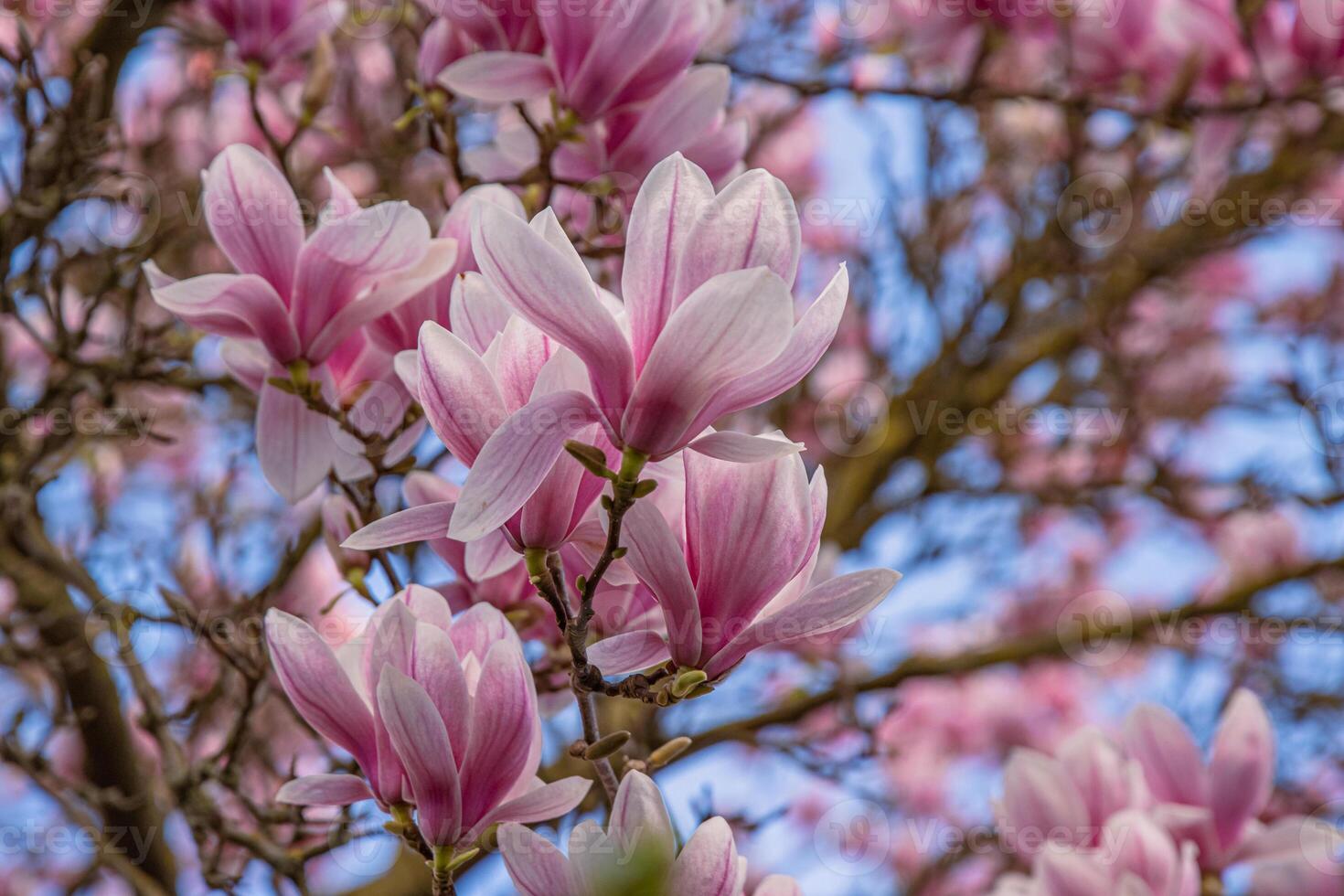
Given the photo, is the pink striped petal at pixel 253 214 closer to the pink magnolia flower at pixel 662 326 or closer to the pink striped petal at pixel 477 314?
the pink striped petal at pixel 477 314

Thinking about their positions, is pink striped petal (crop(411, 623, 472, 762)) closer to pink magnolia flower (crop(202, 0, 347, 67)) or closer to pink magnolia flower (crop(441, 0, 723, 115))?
pink magnolia flower (crop(441, 0, 723, 115))

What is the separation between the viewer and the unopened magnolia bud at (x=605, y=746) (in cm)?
95

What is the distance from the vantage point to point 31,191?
2.01m

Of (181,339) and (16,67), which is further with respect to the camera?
(181,339)

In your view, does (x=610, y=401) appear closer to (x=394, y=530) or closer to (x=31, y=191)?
(x=394, y=530)

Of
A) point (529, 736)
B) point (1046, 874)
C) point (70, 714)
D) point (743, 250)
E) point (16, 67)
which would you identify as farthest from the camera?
point (70, 714)

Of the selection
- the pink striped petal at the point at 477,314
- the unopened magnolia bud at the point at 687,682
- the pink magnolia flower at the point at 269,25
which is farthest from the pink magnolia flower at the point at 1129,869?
the pink magnolia flower at the point at 269,25

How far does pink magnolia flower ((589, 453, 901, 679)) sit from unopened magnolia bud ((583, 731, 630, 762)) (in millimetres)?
79

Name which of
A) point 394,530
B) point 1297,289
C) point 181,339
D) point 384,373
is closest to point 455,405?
point 394,530

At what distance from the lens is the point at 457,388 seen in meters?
0.98

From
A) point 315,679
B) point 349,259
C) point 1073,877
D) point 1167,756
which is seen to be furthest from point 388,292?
point 1167,756

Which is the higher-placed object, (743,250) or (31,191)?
(743,250)

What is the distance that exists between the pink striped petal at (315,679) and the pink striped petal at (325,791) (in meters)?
0.04

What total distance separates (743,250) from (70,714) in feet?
6.04
